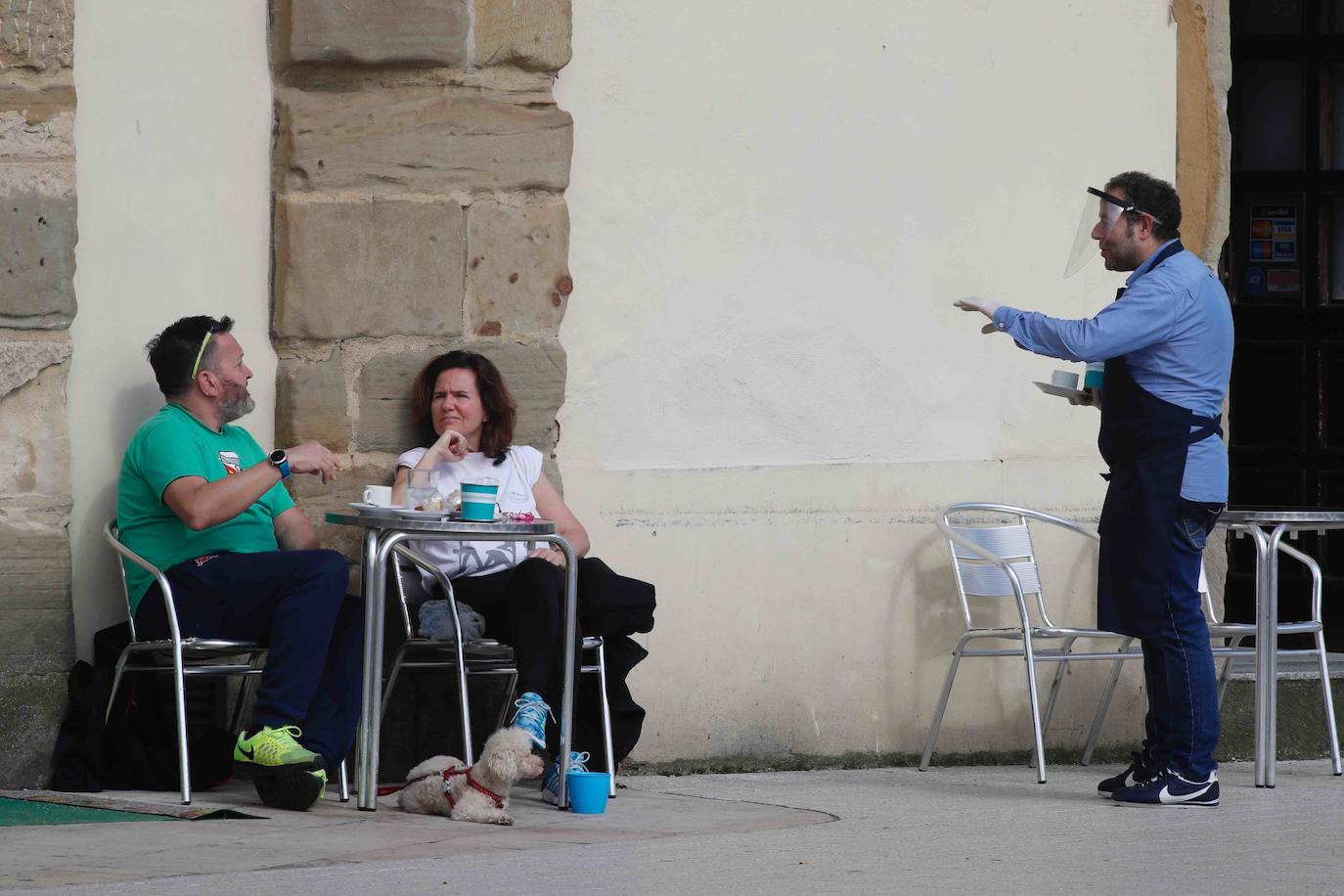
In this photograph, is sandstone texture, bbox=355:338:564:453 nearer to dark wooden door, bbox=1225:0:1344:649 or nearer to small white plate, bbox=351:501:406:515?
small white plate, bbox=351:501:406:515

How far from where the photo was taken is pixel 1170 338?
4855 mm

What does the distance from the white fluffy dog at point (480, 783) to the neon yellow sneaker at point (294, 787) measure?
211 mm

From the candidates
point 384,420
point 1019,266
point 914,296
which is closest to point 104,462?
point 384,420

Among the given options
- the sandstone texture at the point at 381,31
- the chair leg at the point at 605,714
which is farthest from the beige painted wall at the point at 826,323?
the chair leg at the point at 605,714

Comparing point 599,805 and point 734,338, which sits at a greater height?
point 734,338

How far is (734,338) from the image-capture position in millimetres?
5641

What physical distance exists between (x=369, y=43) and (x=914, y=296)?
178 centimetres

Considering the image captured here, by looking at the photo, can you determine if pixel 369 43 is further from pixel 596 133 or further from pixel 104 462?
pixel 104 462

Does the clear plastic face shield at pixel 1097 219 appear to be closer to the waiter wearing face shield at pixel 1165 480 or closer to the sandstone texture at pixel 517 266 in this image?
the waiter wearing face shield at pixel 1165 480

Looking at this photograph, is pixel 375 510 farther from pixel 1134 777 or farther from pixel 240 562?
pixel 1134 777

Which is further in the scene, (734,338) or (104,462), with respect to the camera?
(734,338)

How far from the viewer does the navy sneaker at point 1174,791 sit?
486cm

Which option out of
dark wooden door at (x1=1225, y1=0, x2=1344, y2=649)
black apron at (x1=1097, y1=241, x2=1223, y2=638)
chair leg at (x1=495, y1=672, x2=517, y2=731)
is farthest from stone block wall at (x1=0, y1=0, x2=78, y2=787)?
dark wooden door at (x1=1225, y1=0, x2=1344, y2=649)

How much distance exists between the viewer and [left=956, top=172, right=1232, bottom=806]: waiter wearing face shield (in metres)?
4.83
